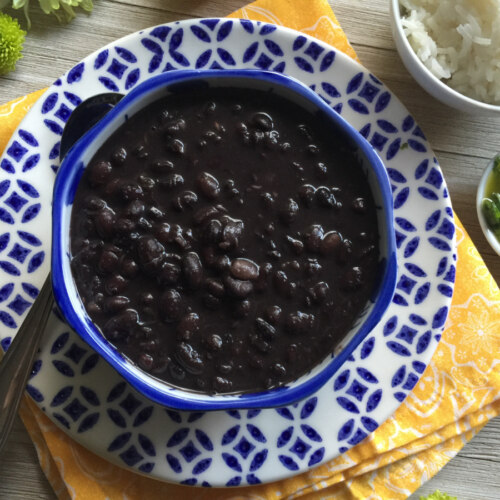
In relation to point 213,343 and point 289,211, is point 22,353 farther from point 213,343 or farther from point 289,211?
point 289,211

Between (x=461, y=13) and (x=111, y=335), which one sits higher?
(x=461, y=13)

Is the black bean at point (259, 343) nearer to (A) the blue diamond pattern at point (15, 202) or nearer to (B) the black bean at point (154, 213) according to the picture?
(B) the black bean at point (154, 213)

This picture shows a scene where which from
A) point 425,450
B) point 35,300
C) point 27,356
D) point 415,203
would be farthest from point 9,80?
point 425,450

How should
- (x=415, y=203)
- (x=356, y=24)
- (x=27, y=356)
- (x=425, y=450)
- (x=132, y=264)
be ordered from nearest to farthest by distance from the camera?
(x=132, y=264) < (x=27, y=356) < (x=415, y=203) < (x=425, y=450) < (x=356, y=24)

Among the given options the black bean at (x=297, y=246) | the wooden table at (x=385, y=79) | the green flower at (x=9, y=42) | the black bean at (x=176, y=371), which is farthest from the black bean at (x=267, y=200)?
the green flower at (x=9, y=42)

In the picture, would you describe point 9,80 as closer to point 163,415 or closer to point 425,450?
point 163,415

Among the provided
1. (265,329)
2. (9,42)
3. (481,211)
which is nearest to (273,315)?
(265,329)
